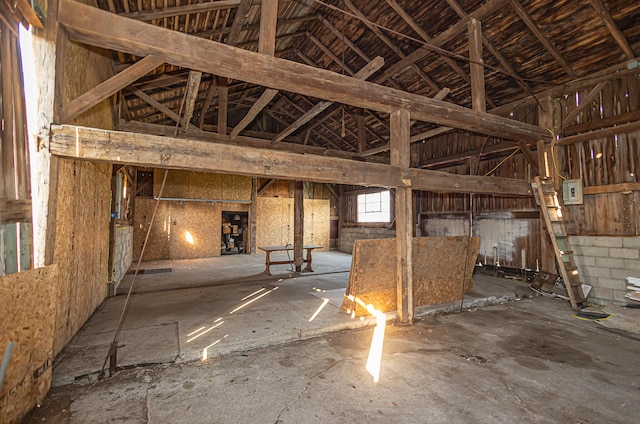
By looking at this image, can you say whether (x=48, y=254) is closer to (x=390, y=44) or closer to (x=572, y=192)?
(x=390, y=44)

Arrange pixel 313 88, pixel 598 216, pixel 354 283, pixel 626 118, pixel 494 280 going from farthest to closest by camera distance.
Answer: pixel 494 280 → pixel 598 216 → pixel 626 118 → pixel 354 283 → pixel 313 88

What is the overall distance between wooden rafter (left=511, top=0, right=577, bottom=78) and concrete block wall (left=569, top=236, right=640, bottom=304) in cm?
316

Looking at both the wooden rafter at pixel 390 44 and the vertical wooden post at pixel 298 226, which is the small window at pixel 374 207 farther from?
the wooden rafter at pixel 390 44

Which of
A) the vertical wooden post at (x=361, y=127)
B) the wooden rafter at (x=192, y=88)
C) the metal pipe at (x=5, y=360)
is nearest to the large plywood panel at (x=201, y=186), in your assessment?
Answer: the vertical wooden post at (x=361, y=127)

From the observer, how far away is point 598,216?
529 centimetres

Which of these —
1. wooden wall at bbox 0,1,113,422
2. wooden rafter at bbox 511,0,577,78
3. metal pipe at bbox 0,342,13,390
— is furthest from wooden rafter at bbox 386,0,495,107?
metal pipe at bbox 0,342,13,390

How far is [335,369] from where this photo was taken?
2.83 m

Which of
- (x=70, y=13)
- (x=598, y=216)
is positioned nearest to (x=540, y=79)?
(x=598, y=216)

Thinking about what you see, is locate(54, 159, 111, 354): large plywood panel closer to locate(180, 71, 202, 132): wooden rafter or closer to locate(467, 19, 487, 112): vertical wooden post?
locate(180, 71, 202, 132): wooden rafter

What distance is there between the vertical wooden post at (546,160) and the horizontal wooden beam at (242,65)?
1.69m

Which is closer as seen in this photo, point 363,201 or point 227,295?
point 227,295

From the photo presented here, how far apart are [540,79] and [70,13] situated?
→ 294 inches

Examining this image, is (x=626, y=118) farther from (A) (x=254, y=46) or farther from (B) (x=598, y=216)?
(A) (x=254, y=46)

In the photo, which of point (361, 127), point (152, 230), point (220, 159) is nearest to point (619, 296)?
point (361, 127)
